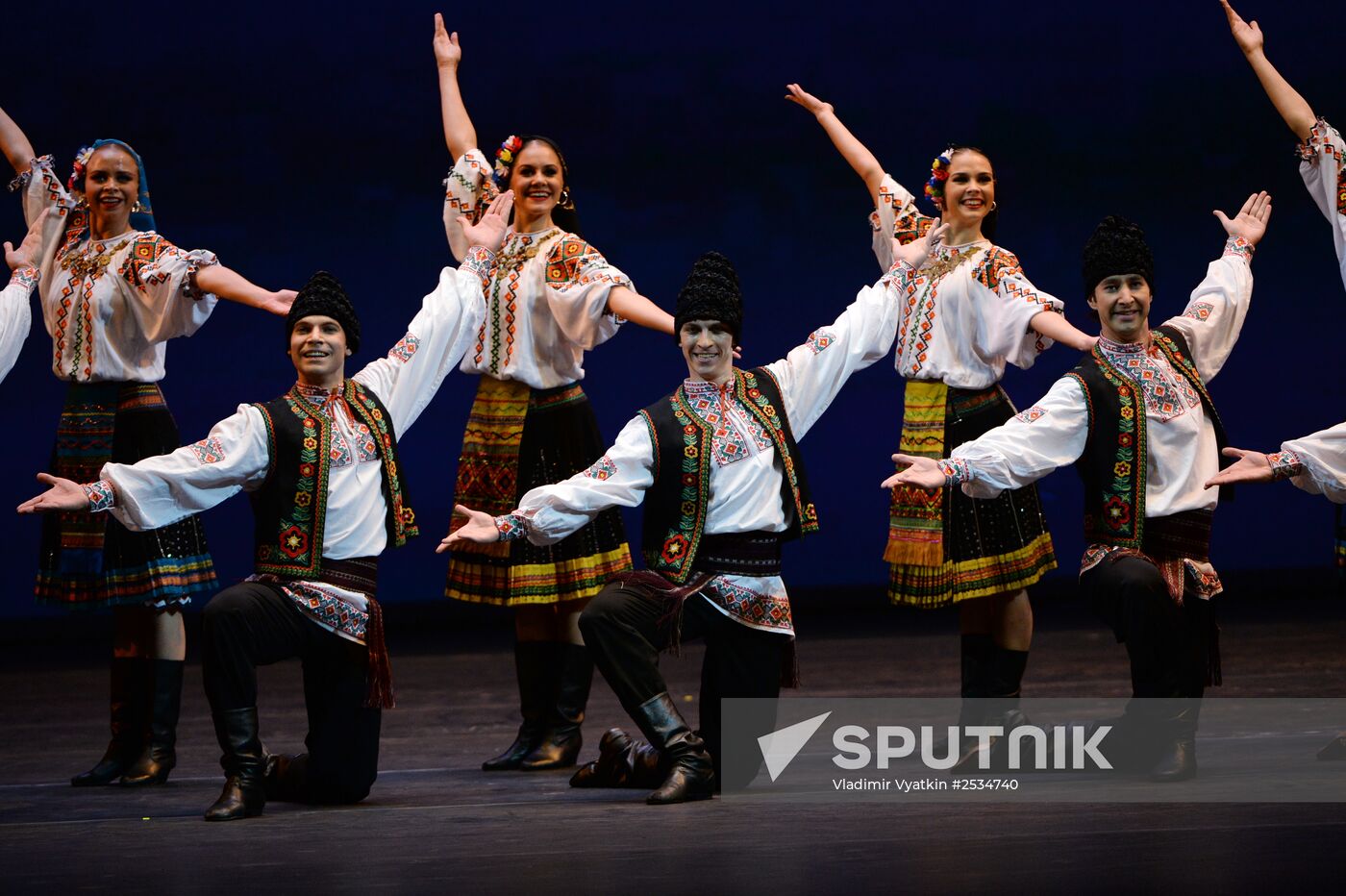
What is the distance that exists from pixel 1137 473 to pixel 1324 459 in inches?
15.7

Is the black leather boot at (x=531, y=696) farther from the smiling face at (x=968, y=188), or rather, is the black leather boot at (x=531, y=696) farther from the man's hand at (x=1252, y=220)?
Result: the man's hand at (x=1252, y=220)

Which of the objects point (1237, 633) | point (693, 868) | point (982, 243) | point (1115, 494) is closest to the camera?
point (693, 868)

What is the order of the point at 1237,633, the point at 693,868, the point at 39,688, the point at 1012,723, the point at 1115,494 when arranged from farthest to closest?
1. the point at 1237,633
2. the point at 39,688
3. the point at 1012,723
4. the point at 1115,494
5. the point at 693,868

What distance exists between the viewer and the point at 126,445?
4.32 metres

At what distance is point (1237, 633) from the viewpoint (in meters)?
6.38

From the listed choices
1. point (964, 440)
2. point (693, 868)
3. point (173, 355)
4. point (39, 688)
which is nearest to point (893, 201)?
point (964, 440)

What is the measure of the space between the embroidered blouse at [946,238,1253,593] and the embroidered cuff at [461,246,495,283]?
128cm

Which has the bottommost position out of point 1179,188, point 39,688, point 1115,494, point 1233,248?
point 39,688

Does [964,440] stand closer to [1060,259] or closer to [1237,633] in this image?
[1237,633]

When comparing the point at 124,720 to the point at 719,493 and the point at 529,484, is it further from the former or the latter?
the point at 719,493

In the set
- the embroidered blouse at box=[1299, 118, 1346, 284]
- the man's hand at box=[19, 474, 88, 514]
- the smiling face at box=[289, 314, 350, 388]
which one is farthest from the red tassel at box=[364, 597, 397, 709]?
the embroidered blouse at box=[1299, 118, 1346, 284]

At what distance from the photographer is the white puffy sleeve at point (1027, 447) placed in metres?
3.83

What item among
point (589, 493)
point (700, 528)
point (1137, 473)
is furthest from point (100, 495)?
point (1137, 473)

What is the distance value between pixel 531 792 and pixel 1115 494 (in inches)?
55.5
